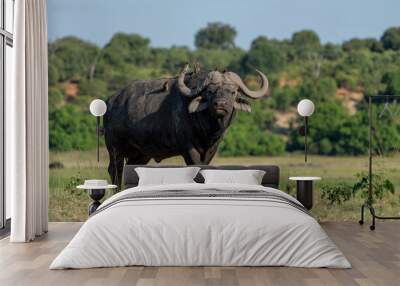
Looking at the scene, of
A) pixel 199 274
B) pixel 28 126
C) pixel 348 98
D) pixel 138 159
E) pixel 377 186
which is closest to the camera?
pixel 199 274

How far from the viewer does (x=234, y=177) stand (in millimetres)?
6898

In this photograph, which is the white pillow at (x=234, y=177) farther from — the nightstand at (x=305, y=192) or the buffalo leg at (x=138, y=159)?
the buffalo leg at (x=138, y=159)

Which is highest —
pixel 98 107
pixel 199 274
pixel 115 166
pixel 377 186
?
pixel 98 107

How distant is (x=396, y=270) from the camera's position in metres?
4.90

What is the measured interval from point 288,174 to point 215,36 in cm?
215

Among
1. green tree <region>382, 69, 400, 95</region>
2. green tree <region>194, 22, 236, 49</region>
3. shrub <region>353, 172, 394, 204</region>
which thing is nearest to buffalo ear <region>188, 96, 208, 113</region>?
green tree <region>194, 22, 236, 49</region>

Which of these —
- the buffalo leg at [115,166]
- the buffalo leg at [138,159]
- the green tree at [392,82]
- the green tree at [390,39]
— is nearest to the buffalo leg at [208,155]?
the buffalo leg at [138,159]

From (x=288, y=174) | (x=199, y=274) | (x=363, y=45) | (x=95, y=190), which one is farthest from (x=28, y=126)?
(x=363, y=45)

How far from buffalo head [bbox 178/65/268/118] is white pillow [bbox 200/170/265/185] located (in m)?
0.72

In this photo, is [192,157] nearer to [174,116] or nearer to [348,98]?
[174,116]

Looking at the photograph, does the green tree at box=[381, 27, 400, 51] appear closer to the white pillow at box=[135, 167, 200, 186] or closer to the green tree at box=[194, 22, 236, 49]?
the green tree at box=[194, 22, 236, 49]

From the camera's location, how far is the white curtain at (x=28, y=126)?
6.37 m

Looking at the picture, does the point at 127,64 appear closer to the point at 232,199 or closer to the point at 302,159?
the point at 302,159

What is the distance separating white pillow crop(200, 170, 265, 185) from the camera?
271 inches
